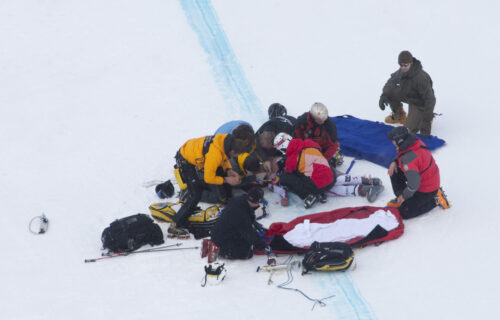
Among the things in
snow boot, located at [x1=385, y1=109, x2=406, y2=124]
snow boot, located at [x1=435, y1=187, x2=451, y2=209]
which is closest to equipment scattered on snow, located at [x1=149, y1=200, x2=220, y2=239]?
snow boot, located at [x1=435, y1=187, x2=451, y2=209]

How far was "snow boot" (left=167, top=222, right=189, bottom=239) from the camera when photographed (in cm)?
631

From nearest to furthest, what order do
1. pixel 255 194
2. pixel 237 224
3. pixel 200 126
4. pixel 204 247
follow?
pixel 255 194 → pixel 237 224 → pixel 204 247 → pixel 200 126

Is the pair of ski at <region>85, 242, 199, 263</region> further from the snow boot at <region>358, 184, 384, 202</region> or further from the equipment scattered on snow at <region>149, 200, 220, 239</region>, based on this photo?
the snow boot at <region>358, 184, 384, 202</region>

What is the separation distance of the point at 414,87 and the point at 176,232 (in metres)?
4.02

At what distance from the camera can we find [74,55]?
1048 centimetres

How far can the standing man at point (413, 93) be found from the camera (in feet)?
24.5

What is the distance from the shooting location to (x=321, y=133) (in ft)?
22.8

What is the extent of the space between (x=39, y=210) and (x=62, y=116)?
2531 mm

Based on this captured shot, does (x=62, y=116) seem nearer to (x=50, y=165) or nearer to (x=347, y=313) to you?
(x=50, y=165)

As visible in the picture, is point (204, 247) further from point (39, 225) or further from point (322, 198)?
point (39, 225)

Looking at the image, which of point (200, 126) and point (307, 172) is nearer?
point (307, 172)

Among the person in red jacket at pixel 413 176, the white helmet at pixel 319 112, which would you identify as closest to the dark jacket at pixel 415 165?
the person in red jacket at pixel 413 176

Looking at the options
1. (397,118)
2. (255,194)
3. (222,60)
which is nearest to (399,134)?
(255,194)

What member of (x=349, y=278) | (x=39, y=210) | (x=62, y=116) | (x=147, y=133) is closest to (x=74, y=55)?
(x=62, y=116)
